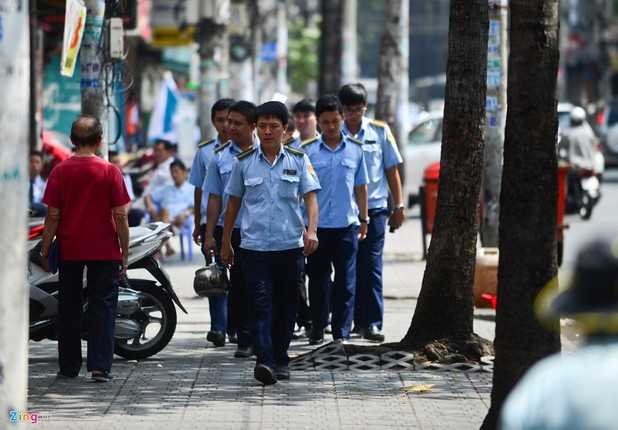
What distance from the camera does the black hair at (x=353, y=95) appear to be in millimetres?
10695

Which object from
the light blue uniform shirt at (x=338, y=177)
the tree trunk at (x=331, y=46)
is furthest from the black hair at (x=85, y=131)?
the tree trunk at (x=331, y=46)

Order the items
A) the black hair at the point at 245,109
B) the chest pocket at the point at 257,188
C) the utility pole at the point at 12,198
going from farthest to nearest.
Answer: the black hair at the point at 245,109 → the chest pocket at the point at 257,188 → the utility pole at the point at 12,198

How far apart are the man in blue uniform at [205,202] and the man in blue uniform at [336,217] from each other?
64 centimetres

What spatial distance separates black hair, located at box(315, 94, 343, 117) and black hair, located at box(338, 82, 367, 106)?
438 millimetres

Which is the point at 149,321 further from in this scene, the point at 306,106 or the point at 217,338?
the point at 306,106

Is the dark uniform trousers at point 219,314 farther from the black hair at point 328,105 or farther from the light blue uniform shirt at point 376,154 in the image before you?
the black hair at point 328,105

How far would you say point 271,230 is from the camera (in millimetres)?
8578

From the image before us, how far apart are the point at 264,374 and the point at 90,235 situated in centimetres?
135

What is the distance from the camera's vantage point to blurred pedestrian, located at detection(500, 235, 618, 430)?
3154mm

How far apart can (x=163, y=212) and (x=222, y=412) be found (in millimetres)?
9236

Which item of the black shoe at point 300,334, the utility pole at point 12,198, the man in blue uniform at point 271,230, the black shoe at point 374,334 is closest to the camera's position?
the utility pole at point 12,198

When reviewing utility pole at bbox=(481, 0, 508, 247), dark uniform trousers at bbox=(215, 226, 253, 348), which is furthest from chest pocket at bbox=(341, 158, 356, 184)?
utility pole at bbox=(481, 0, 508, 247)

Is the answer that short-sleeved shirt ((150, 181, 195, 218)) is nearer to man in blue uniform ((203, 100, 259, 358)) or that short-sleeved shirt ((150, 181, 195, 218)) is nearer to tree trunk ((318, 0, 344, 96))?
man in blue uniform ((203, 100, 259, 358))

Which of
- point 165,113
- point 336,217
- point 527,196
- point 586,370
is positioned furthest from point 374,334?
point 165,113
